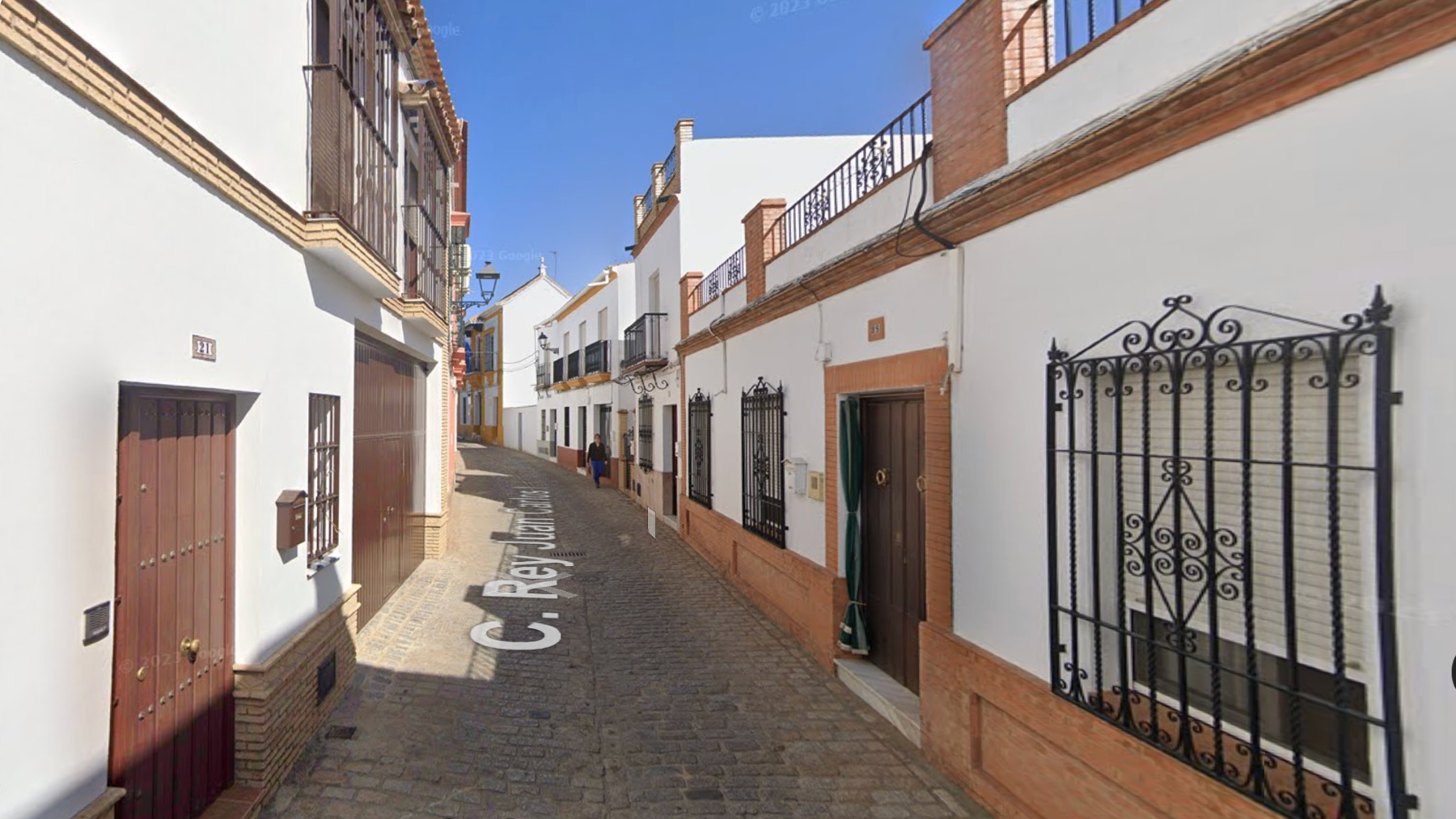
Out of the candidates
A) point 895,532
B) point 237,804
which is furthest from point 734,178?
point 237,804

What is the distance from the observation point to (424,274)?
8.09 m

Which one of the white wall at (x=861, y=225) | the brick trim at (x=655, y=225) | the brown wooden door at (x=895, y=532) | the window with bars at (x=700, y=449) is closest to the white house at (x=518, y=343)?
the brick trim at (x=655, y=225)

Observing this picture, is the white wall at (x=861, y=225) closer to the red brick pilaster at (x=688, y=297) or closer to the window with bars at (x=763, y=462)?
the window with bars at (x=763, y=462)

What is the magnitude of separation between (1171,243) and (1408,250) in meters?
0.80

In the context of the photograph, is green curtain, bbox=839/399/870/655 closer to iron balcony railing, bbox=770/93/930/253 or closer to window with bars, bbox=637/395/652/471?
iron balcony railing, bbox=770/93/930/253

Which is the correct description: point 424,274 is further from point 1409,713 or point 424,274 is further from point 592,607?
point 1409,713

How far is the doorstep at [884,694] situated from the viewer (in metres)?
4.74

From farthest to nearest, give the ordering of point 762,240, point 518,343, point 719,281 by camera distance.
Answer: point 518,343 < point 719,281 < point 762,240

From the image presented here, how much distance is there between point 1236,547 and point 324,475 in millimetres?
5509

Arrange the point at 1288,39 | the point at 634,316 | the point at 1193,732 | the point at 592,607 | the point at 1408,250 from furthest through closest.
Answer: the point at 634,316 < the point at 592,607 < the point at 1193,732 < the point at 1288,39 < the point at 1408,250

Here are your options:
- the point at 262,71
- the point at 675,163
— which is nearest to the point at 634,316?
the point at 675,163

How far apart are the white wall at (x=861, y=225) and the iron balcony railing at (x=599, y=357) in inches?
456

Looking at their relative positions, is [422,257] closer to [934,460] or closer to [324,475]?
[324,475]

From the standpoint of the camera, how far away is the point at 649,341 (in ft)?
46.2
